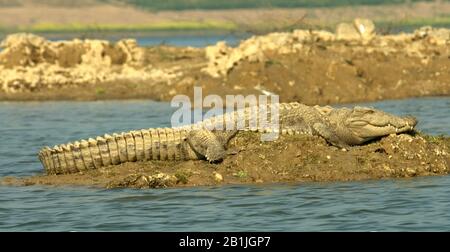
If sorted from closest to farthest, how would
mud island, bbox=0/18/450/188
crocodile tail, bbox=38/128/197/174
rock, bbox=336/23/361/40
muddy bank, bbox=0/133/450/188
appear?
muddy bank, bbox=0/133/450/188 < mud island, bbox=0/18/450/188 < crocodile tail, bbox=38/128/197/174 < rock, bbox=336/23/361/40

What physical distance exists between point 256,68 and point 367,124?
14796mm

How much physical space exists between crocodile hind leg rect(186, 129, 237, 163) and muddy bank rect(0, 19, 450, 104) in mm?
12442

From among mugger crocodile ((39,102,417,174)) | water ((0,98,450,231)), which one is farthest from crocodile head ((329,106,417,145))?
water ((0,98,450,231))

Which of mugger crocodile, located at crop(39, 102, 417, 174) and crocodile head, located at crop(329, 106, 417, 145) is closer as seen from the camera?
crocodile head, located at crop(329, 106, 417, 145)

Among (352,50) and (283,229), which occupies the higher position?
(352,50)

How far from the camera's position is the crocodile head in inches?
671

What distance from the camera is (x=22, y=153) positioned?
22312 mm

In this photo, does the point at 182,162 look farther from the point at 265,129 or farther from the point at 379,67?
the point at 379,67

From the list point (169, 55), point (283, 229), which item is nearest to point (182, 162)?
point (283, 229)

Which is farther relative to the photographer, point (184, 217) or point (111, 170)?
point (111, 170)

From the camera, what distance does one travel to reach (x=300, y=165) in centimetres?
1689

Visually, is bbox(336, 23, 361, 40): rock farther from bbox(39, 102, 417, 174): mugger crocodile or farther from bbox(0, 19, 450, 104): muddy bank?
bbox(39, 102, 417, 174): mugger crocodile

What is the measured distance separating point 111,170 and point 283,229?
4532 millimetres

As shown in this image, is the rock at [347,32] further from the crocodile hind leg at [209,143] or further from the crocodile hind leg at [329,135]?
the crocodile hind leg at [209,143]
